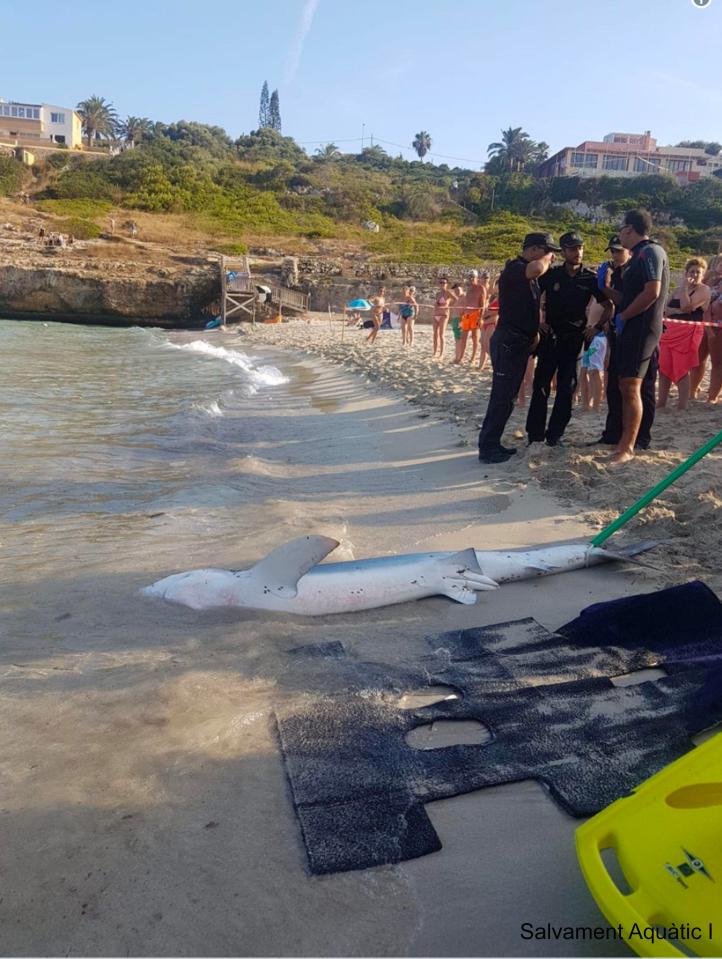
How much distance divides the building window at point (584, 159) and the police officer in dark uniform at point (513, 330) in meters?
87.7

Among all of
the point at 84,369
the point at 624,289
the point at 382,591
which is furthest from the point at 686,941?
the point at 84,369

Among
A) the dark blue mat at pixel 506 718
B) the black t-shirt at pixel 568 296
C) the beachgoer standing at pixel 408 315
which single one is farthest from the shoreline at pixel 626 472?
the beachgoer standing at pixel 408 315

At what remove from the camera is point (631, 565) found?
13.7 feet

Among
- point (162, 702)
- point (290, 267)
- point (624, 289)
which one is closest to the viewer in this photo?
point (162, 702)

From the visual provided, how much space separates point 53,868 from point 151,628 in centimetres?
171

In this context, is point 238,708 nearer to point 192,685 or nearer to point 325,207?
point 192,685

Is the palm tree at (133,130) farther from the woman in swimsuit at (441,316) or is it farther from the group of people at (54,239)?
the woman in swimsuit at (441,316)

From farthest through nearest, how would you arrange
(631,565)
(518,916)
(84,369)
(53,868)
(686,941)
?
1. (84,369)
2. (631,565)
3. (53,868)
4. (518,916)
5. (686,941)

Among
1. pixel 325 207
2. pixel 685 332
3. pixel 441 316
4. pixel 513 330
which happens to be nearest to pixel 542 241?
pixel 513 330

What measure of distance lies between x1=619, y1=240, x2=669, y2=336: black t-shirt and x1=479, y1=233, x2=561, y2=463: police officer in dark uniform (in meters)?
0.74

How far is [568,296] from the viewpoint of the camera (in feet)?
21.5

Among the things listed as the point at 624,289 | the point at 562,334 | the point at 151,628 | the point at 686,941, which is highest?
the point at 624,289

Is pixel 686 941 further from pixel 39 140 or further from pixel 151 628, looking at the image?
pixel 39 140

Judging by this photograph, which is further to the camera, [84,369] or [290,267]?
[290,267]
